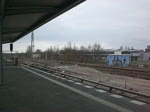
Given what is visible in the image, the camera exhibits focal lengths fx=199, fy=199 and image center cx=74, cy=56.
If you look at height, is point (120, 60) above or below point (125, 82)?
below

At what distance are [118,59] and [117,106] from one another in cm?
4097

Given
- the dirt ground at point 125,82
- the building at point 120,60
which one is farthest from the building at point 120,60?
the dirt ground at point 125,82

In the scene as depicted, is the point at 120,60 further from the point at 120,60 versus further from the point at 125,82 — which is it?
the point at 125,82

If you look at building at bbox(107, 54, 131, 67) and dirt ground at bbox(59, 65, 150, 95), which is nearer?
dirt ground at bbox(59, 65, 150, 95)

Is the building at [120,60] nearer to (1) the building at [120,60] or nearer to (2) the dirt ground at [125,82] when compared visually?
(1) the building at [120,60]

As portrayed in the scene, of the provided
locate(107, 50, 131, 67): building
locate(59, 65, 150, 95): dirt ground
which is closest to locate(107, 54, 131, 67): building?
locate(107, 50, 131, 67): building

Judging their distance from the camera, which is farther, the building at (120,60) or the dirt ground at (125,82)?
the building at (120,60)

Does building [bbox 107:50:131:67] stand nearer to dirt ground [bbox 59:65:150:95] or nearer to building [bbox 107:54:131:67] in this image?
building [bbox 107:54:131:67]

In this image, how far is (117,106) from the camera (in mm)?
6676

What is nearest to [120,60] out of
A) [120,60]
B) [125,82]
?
[120,60]

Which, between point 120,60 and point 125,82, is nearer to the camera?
point 125,82

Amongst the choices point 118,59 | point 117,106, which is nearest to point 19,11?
point 117,106

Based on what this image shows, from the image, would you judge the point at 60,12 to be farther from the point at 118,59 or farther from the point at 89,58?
the point at 89,58

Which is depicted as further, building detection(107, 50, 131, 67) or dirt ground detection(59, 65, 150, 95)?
building detection(107, 50, 131, 67)
